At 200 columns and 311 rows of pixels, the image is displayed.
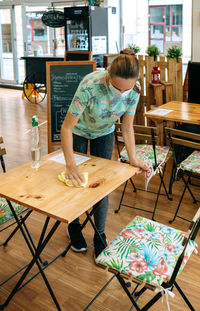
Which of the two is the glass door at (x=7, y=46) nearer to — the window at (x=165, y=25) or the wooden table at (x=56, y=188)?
the window at (x=165, y=25)

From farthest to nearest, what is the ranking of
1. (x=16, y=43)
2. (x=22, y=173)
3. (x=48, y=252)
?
(x=16, y=43) → (x=48, y=252) → (x=22, y=173)

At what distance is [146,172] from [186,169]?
98 cm

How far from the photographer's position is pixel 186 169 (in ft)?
9.95

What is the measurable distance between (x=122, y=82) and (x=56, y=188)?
0.65 m

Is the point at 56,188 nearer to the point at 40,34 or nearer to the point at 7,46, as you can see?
the point at 40,34

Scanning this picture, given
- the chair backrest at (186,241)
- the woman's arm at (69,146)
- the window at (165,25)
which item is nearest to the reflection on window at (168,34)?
the window at (165,25)

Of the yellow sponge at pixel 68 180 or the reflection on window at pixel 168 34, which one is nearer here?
the yellow sponge at pixel 68 180

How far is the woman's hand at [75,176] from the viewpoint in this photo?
186 centimetres

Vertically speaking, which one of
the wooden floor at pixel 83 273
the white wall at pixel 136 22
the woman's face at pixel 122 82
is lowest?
the wooden floor at pixel 83 273

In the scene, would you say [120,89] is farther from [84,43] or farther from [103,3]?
[103,3]

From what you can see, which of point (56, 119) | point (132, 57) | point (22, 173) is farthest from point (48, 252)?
point (56, 119)

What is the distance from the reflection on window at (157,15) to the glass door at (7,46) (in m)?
4.77

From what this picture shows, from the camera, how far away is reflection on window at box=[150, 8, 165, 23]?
26.4ft

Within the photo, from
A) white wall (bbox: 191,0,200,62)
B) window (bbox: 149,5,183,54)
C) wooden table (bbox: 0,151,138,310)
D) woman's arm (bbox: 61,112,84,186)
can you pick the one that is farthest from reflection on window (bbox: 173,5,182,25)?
woman's arm (bbox: 61,112,84,186)
